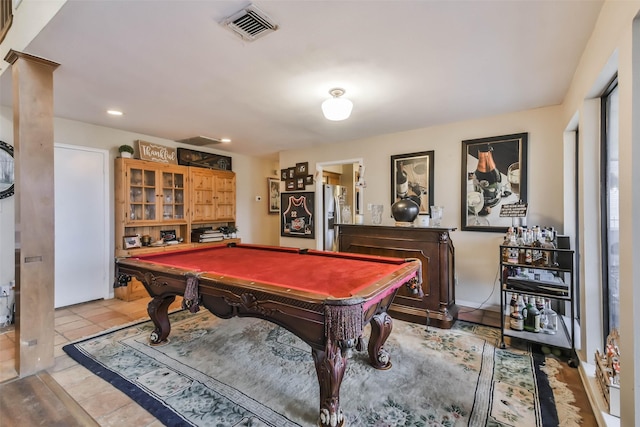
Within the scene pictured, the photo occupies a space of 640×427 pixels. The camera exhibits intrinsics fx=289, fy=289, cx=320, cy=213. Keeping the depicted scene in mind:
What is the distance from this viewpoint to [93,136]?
158 inches

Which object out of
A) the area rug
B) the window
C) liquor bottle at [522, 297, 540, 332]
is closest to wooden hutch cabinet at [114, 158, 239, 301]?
the area rug

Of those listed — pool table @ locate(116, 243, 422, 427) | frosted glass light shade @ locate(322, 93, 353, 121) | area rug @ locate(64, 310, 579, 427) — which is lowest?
area rug @ locate(64, 310, 579, 427)

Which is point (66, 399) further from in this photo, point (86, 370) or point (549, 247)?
point (549, 247)

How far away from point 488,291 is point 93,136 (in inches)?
222

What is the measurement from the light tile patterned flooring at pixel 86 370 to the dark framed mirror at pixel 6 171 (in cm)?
153

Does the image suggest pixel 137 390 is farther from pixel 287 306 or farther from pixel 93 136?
pixel 93 136

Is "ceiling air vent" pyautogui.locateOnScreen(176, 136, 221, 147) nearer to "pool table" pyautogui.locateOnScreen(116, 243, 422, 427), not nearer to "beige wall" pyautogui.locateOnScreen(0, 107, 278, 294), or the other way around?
"beige wall" pyautogui.locateOnScreen(0, 107, 278, 294)

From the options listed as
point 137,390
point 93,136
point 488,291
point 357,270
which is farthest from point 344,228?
point 93,136

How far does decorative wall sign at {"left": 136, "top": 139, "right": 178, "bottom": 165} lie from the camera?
174 inches

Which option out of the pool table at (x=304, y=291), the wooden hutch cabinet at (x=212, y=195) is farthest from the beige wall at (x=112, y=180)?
the pool table at (x=304, y=291)

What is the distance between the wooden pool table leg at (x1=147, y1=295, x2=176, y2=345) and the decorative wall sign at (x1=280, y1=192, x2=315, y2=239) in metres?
3.01

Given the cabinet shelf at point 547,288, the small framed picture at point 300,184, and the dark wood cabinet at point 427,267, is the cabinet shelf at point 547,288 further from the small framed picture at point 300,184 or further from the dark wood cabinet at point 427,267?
the small framed picture at point 300,184

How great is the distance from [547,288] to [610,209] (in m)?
0.83

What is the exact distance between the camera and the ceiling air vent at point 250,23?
169 cm
